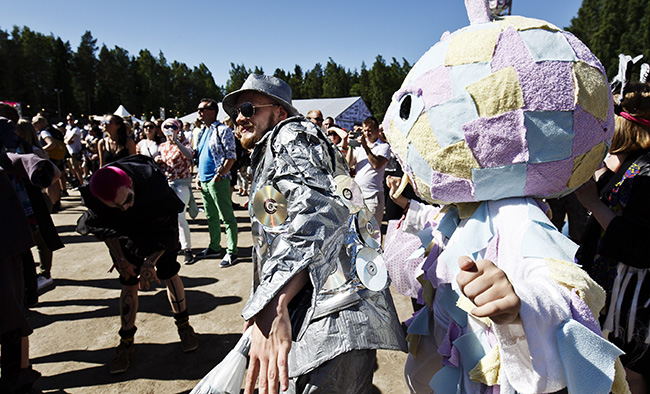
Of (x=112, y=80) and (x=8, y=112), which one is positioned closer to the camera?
(x=8, y=112)

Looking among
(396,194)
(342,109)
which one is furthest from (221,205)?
(342,109)

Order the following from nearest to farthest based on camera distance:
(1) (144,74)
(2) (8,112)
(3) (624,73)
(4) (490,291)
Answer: (4) (490,291) → (3) (624,73) → (2) (8,112) → (1) (144,74)

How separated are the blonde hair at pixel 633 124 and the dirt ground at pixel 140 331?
82.4 inches

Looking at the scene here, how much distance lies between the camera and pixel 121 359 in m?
2.88

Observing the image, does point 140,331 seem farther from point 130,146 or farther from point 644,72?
point 644,72

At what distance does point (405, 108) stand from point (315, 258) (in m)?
0.64

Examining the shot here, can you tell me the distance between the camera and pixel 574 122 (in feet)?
3.49

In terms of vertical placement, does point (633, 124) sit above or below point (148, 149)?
below

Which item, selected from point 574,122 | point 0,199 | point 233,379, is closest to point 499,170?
point 574,122

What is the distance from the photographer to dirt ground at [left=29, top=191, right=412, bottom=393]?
9.11ft

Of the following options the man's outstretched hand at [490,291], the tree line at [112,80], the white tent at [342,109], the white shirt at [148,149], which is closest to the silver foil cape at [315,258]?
the man's outstretched hand at [490,291]

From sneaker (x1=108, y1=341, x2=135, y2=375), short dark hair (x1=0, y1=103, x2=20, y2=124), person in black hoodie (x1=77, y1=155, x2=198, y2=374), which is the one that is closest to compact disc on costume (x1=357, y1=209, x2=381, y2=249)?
person in black hoodie (x1=77, y1=155, x2=198, y2=374)

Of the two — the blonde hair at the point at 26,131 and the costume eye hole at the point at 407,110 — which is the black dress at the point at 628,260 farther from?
the blonde hair at the point at 26,131

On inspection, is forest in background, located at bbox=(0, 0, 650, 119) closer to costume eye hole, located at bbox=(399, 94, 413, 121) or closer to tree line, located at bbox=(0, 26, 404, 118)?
tree line, located at bbox=(0, 26, 404, 118)
